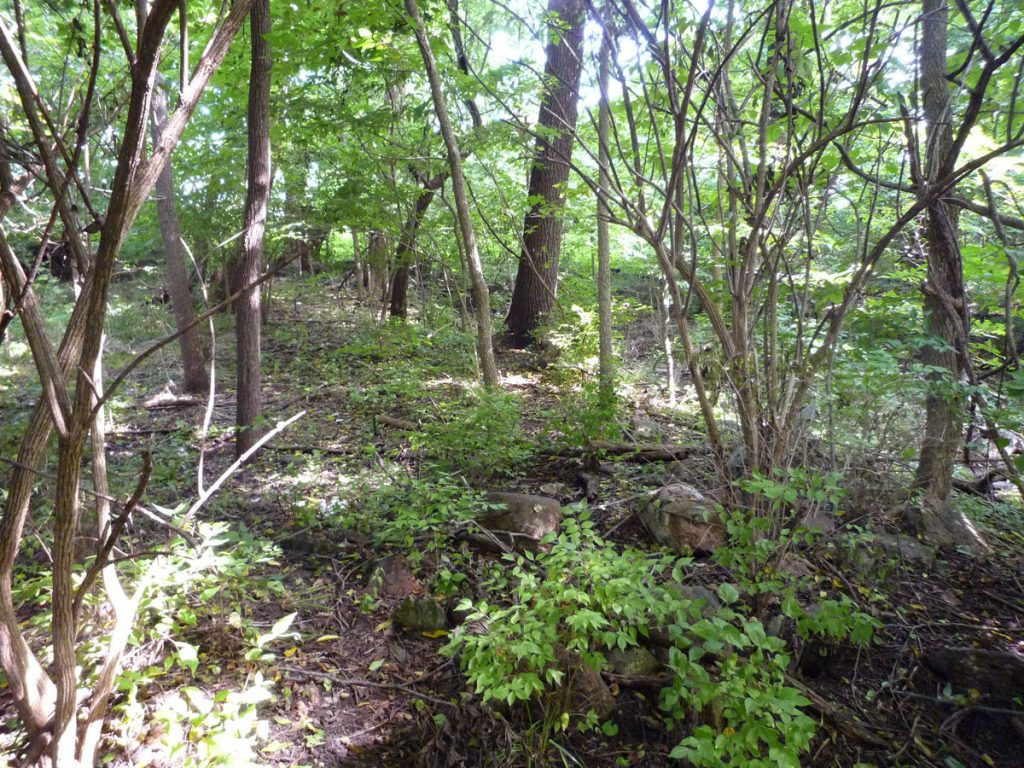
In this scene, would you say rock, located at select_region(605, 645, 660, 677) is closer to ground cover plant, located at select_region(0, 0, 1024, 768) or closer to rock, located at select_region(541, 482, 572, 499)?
ground cover plant, located at select_region(0, 0, 1024, 768)

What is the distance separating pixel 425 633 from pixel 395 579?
1.48ft

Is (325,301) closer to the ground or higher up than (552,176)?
closer to the ground

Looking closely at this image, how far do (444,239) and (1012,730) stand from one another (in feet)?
29.9

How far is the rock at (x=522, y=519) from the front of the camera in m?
3.64

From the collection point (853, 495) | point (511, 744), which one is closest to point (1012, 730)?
point (853, 495)

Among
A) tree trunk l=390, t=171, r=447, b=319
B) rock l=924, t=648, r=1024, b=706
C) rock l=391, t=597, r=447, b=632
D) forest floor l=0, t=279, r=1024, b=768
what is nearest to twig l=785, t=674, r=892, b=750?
forest floor l=0, t=279, r=1024, b=768

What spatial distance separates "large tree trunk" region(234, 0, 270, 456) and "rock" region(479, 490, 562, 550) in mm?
2567

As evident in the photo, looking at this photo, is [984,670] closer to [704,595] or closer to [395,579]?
[704,595]

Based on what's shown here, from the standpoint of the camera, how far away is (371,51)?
19.8 ft

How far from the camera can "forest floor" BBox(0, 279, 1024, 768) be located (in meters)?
2.38

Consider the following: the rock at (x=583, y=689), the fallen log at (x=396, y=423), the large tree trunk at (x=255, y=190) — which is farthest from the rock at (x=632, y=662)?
the large tree trunk at (x=255, y=190)

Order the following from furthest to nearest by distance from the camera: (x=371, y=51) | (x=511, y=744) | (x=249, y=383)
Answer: (x=371, y=51), (x=249, y=383), (x=511, y=744)

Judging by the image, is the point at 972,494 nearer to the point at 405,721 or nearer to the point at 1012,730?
the point at 1012,730

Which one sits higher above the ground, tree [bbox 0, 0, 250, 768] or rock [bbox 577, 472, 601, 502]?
tree [bbox 0, 0, 250, 768]
